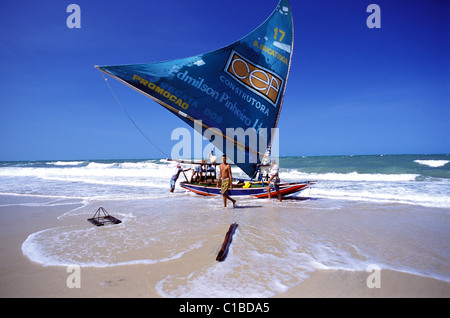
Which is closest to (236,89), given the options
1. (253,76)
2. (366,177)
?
(253,76)

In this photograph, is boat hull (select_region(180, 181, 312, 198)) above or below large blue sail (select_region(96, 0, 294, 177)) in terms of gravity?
below

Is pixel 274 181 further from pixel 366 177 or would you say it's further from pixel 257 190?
pixel 366 177

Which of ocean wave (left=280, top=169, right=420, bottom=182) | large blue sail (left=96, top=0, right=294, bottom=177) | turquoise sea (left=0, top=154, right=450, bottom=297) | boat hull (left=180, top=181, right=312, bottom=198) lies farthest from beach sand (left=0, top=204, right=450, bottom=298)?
ocean wave (left=280, top=169, right=420, bottom=182)

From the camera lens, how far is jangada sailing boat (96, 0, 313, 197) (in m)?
10.6

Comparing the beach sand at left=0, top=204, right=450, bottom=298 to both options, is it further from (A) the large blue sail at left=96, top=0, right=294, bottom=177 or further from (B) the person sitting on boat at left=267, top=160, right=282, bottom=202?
(A) the large blue sail at left=96, top=0, right=294, bottom=177

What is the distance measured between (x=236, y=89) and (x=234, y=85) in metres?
0.21

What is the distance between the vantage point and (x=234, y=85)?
1105 cm

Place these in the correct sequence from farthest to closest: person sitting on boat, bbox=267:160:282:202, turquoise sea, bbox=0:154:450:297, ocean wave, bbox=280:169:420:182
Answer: ocean wave, bbox=280:169:420:182, person sitting on boat, bbox=267:160:282:202, turquoise sea, bbox=0:154:450:297

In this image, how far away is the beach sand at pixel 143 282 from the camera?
3107mm

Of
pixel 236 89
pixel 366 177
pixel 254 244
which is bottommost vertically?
pixel 366 177

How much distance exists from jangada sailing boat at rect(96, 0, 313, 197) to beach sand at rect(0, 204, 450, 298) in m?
7.21

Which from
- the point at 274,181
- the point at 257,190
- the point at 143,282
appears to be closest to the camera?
the point at 143,282

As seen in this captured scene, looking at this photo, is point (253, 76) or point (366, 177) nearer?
point (253, 76)

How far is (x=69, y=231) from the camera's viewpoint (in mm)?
5934
